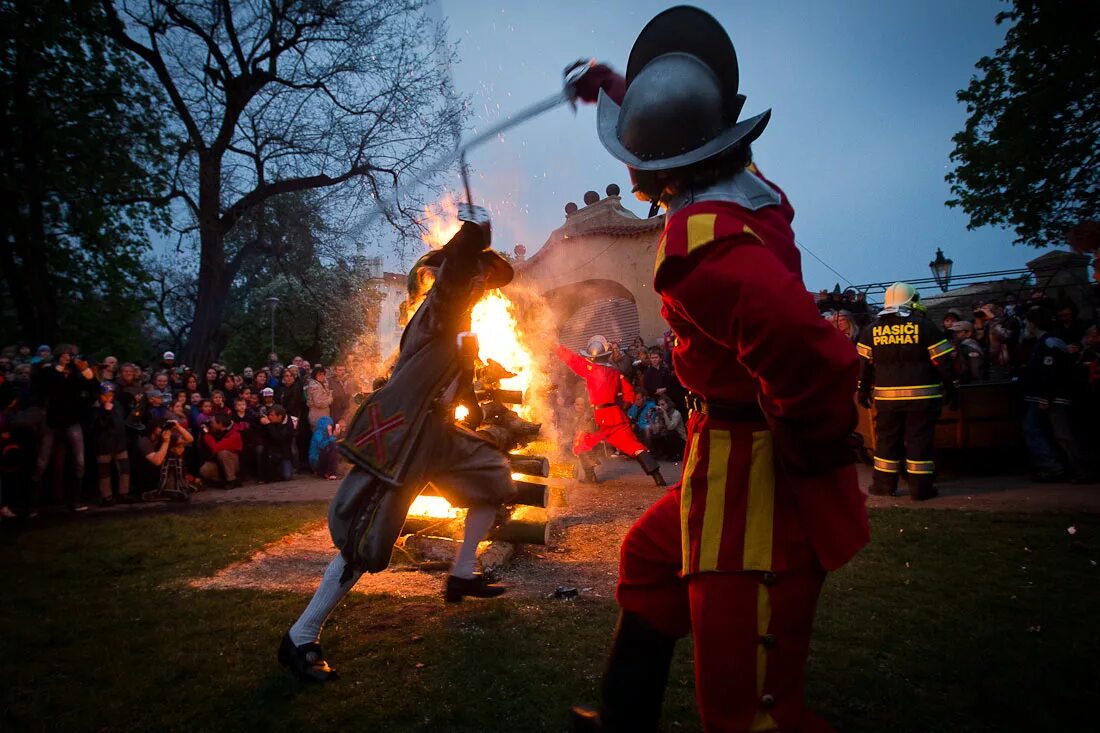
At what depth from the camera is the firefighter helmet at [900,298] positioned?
23.1 ft

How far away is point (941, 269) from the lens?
16.8 metres

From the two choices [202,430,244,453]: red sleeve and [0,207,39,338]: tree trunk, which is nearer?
[202,430,244,453]: red sleeve

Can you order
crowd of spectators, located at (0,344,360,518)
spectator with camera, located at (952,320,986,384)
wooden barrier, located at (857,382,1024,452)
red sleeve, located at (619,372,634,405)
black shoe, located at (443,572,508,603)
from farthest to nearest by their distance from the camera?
spectator with camera, located at (952,320,986,384) < red sleeve, located at (619,372,634,405) < crowd of spectators, located at (0,344,360,518) < wooden barrier, located at (857,382,1024,452) < black shoe, located at (443,572,508,603)

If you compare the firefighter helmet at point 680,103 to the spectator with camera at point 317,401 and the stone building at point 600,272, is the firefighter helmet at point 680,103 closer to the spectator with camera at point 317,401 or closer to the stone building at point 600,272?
the spectator with camera at point 317,401

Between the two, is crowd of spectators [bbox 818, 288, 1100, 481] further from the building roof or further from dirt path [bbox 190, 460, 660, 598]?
the building roof

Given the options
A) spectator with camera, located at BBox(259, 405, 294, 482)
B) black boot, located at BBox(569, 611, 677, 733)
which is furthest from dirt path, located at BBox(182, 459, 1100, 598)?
black boot, located at BBox(569, 611, 677, 733)

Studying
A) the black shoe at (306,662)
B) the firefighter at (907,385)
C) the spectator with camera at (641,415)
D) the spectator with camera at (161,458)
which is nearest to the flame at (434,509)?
the black shoe at (306,662)

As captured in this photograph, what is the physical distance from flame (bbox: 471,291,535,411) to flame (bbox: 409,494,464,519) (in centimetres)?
142

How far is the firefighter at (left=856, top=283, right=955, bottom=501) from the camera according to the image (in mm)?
6797

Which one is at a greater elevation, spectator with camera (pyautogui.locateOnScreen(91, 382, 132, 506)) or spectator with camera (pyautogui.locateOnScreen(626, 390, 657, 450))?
spectator with camera (pyautogui.locateOnScreen(626, 390, 657, 450))

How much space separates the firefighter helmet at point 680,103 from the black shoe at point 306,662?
274cm

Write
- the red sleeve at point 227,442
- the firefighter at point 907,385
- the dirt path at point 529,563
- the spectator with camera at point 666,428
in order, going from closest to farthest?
the dirt path at point 529,563 → the firefighter at point 907,385 → the red sleeve at point 227,442 → the spectator with camera at point 666,428

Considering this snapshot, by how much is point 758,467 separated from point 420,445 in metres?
2.12

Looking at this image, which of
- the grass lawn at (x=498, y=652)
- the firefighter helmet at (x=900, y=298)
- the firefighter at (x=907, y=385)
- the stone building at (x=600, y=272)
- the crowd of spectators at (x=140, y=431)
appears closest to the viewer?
the grass lawn at (x=498, y=652)
